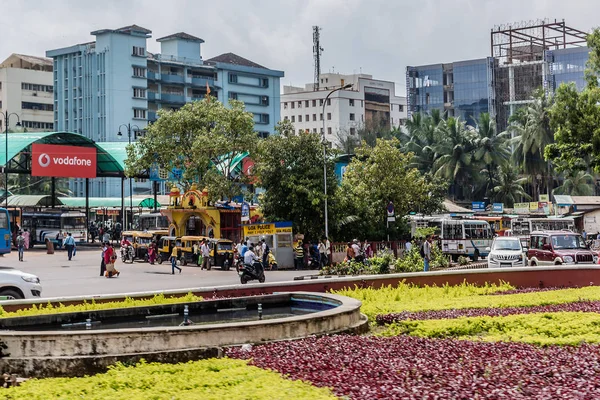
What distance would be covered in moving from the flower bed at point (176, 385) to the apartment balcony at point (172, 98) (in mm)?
99986

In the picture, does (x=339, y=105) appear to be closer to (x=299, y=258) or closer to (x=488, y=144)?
(x=488, y=144)

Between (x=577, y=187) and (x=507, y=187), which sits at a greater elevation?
(x=577, y=187)

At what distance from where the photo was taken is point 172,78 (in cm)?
10906

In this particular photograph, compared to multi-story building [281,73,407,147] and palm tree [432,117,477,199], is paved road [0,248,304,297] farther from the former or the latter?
multi-story building [281,73,407,147]

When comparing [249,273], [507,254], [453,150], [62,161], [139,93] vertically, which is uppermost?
[139,93]

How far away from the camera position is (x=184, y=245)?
1779 inches

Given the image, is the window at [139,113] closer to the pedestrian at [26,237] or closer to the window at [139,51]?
the window at [139,51]

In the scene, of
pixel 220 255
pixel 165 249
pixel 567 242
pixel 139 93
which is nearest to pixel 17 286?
pixel 567 242

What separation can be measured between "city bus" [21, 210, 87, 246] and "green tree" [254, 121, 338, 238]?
2461 cm

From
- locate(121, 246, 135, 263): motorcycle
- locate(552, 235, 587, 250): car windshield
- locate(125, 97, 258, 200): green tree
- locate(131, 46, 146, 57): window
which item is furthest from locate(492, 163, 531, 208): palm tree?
locate(552, 235, 587, 250): car windshield

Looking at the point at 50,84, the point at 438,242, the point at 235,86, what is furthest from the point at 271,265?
the point at 50,84

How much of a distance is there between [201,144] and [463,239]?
684 inches

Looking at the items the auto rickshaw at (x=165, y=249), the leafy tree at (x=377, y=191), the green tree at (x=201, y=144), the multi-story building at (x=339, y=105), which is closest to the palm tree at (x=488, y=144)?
the green tree at (x=201, y=144)

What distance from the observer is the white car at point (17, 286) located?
20.6 m
